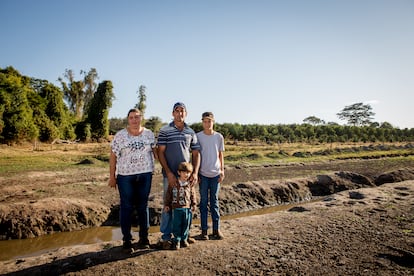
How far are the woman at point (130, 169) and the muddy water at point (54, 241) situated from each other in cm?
183

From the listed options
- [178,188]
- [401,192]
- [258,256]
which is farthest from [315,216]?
[401,192]

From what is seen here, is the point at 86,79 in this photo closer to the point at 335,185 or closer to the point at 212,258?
the point at 335,185

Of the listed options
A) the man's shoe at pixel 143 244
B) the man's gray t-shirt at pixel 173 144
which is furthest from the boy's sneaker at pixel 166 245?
the man's gray t-shirt at pixel 173 144

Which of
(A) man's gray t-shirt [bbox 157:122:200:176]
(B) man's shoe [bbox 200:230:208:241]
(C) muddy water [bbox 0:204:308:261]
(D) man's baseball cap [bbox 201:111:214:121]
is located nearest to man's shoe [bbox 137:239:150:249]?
(B) man's shoe [bbox 200:230:208:241]

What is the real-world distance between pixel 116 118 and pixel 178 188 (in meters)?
54.2

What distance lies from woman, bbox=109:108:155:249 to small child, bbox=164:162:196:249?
32 cm

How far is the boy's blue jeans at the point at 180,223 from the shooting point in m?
3.42

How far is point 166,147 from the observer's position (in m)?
3.56

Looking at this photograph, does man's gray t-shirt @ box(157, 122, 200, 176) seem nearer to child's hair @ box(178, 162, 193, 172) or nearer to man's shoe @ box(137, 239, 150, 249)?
child's hair @ box(178, 162, 193, 172)

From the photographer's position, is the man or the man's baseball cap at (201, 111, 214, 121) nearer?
the man

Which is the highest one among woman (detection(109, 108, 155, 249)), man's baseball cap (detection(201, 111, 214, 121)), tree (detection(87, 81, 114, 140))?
tree (detection(87, 81, 114, 140))

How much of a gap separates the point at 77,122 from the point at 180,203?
31393 millimetres

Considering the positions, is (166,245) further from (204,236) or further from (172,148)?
(172,148)

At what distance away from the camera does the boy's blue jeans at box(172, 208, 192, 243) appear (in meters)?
3.42
